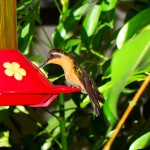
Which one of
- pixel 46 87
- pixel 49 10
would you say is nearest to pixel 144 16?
pixel 46 87

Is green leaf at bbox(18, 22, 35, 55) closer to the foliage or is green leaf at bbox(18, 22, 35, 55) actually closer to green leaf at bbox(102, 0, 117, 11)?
the foliage

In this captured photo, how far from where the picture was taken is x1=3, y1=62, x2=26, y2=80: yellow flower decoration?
0.76m

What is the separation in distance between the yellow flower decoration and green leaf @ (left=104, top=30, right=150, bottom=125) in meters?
0.47

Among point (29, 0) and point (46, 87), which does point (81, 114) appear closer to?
point (29, 0)

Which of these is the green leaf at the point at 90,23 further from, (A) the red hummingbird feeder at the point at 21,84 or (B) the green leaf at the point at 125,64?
(B) the green leaf at the point at 125,64

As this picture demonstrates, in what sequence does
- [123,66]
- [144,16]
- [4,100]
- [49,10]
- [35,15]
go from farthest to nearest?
[49,10], [35,15], [4,100], [144,16], [123,66]

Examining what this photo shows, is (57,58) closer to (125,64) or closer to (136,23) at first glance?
(136,23)

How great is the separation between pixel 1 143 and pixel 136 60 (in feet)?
4.22

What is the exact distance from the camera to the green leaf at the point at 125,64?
29 cm

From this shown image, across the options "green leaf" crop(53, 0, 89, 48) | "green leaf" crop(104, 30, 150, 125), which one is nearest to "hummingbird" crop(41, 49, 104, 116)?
"green leaf" crop(53, 0, 89, 48)

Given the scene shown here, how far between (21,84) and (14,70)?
0.14ft

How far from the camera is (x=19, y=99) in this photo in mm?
769

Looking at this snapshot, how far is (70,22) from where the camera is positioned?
1.22m

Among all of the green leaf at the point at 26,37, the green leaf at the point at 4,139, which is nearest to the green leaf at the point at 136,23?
the green leaf at the point at 26,37
